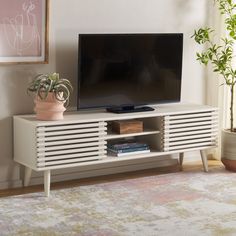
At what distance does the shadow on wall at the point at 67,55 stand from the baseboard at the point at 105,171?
0.59 meters

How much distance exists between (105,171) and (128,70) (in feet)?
3.01

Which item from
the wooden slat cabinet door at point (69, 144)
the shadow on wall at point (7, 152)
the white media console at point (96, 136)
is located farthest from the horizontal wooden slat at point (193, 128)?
the shadow on wall at point (7, 152)

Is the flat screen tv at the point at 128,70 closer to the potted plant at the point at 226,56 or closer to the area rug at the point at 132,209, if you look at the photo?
the potted plant at the point at 226,56

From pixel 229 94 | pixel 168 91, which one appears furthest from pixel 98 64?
pixel 229 94

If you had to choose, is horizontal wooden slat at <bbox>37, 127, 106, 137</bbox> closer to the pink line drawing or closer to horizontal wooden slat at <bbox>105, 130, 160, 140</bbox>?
horizontal wooden slat at <bbox>105, 130, 160, 140</bbox>

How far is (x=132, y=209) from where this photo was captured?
13.4ft

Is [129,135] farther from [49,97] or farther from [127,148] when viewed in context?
[49,97]

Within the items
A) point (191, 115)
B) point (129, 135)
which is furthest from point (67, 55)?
point (191, 115)

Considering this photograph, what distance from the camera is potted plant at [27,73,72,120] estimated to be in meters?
4.36

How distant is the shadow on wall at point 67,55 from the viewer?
15.5ft

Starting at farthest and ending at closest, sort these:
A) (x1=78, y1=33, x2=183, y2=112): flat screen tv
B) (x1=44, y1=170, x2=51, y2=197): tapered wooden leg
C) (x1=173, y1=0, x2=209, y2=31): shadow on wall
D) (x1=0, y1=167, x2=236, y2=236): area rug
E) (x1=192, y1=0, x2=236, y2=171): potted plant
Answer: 1. (x1=173, y1=0, x2=209, y2=31): shadow on wall
2. (x1=192, y1=0, x2=236, y2=171): potted plant
3. (x1=78, y1=33, x2=183, y2=112): flat screen tv
4. (x1=44, y1=170, x2=51, y2=197): tapered wooden leg
5. (x1=0, y1=167, x2=236, y2=236): area rug

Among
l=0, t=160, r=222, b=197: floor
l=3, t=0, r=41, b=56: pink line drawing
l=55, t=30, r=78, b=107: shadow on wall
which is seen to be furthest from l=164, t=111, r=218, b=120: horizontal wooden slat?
l=3, t=0, r=41, b=56: pink line drawing

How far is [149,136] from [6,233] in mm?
1867

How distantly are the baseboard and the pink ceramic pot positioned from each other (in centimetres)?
62
